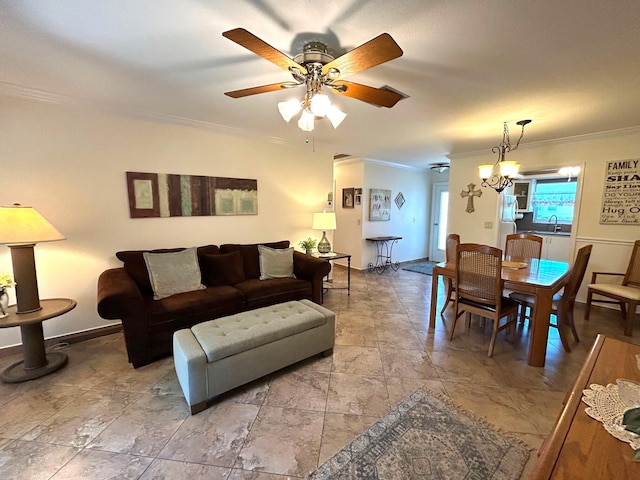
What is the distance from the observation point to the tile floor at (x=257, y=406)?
1496 millimetres

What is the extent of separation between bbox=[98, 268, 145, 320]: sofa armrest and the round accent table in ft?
1.10

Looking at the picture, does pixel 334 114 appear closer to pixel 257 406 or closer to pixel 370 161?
pixel 257 406

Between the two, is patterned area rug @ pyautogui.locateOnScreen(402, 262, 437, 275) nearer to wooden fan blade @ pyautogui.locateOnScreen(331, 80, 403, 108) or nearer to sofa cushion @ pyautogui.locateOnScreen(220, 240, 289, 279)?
sofa cushion @ pyautogui.locateOnScreen(220, 240, 289, 279)

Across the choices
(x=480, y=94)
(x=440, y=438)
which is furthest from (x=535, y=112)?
(x=440, y=438)

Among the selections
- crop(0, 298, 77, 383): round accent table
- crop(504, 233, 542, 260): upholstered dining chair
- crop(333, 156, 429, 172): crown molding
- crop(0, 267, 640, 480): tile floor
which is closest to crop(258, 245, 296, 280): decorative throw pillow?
crop(0, 267, 640, 480): tile floor

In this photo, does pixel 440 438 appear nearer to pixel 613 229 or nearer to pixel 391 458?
pixel 391 458

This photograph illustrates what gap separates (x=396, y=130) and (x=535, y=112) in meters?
1.40

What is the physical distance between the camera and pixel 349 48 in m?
1.76

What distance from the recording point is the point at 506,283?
2.53 m

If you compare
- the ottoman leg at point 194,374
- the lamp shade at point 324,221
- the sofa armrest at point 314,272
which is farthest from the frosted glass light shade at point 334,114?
the lamp shade at point 324,221

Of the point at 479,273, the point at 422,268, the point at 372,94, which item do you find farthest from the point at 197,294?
the point at 422,268

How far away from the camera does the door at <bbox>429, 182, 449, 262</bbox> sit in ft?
22.7

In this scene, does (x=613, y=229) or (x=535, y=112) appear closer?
(x=535, y=112)

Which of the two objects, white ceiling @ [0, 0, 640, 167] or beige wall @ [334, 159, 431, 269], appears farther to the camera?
beige wall @ [334, 159, 431, 269]
